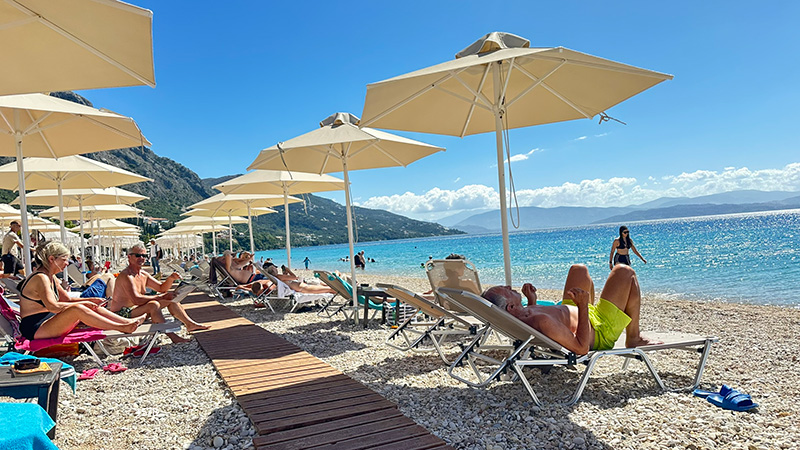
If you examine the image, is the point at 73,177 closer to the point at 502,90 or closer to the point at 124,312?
the point at 124,312

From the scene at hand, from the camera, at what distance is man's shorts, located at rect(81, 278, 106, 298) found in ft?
20.0

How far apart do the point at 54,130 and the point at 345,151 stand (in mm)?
3413

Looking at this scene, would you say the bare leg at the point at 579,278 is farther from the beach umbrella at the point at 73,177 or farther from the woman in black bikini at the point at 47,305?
the beach umbrella at the point at 73,177

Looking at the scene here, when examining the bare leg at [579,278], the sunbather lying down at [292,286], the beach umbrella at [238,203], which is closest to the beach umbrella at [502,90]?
the bare leg at [579,278]

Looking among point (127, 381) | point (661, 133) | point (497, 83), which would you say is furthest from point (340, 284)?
point (661, 133)

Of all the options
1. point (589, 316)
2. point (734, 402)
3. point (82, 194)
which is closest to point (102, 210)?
point (82, 194)

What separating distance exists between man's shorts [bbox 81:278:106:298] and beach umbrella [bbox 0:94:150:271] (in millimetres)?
1421

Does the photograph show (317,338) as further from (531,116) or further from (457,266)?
(531,116)

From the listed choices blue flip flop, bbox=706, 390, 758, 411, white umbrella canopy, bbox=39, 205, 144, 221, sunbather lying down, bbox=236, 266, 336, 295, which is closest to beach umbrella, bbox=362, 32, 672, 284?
blue flip flop, bbox=706, 390, 758, 411

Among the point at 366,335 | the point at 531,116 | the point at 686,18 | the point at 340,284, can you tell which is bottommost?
the point at 366,335

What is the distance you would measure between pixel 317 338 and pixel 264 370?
1.45 metres

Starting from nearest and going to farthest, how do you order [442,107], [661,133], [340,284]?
[442,107], [340,284], [661,133]

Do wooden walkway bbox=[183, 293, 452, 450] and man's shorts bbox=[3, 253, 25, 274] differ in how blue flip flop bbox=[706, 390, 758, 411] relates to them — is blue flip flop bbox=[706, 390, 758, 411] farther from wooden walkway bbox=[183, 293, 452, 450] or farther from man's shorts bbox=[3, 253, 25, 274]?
man's shorts bbox=[3, 253, 25, 274]

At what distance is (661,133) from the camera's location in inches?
1518
